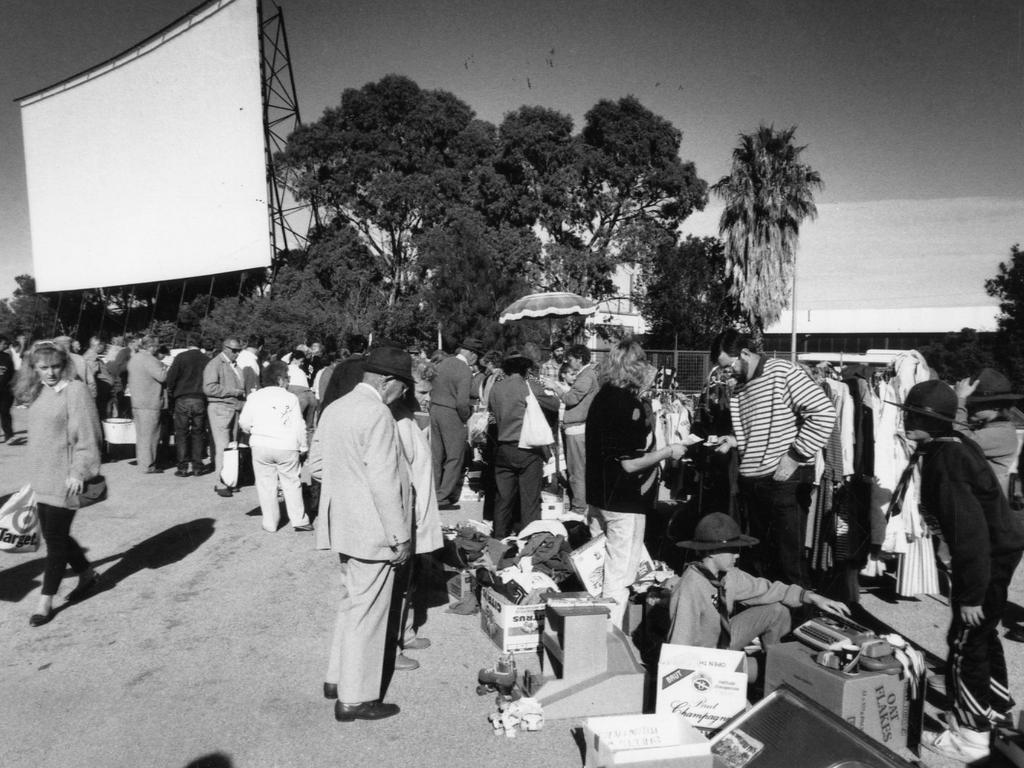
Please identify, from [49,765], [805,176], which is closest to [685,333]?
[805,176]

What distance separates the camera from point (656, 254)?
31.2 meters

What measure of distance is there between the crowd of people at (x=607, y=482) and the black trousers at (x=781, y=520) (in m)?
0.01

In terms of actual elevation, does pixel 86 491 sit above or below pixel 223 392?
below

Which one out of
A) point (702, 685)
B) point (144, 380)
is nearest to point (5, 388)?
point (144, 380)

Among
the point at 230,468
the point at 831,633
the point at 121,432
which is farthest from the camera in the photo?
the point at 121,432

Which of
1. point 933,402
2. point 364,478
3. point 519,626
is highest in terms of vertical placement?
point 933,402

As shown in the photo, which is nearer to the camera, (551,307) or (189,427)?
(189,427)

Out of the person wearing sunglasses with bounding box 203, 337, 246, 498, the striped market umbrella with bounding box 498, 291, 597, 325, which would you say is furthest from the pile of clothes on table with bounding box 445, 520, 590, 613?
the striped market umbrella with bounding box 498, 291, 597, 325

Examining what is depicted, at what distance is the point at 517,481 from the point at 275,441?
2.46 metres

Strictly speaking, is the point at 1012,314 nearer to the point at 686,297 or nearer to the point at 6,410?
the point at 686,297

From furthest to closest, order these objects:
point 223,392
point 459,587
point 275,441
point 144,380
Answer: point 144,380, point 223,392, point 275,441, point 459,587

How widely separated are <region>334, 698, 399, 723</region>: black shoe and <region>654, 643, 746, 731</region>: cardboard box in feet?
4.62

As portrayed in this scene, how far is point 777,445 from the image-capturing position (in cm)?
473

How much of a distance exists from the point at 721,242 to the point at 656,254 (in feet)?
9.65
